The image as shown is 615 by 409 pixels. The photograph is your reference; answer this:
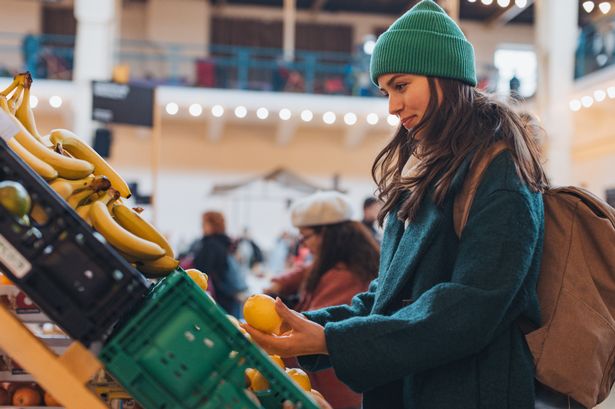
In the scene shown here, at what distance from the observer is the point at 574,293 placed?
1749 mm

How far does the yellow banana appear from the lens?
5.76 feet

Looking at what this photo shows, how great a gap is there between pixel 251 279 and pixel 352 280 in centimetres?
777

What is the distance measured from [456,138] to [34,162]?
34.1 inches

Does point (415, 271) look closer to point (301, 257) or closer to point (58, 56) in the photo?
point (301, 257)

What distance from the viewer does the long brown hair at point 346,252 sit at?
3689 mm

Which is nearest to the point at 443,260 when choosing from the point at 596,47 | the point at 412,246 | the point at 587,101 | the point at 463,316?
the point at 412,246

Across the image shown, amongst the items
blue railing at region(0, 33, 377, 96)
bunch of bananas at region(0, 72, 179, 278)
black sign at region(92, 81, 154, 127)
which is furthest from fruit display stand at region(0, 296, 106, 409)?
blue railing at region(0, 33, 377, 96)

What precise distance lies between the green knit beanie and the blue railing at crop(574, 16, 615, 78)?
42.1ft

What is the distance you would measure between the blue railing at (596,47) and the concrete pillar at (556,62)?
17cm

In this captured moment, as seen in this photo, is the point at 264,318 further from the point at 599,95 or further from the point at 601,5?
the point at 599,95

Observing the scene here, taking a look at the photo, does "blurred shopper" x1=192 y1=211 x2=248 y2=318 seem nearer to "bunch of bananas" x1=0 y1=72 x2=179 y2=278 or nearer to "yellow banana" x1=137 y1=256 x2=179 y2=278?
"bunch of bananas" x1=0 y1=72 x2=179 y2=278

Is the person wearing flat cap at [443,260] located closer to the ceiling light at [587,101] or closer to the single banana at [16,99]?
the single banana at [16,99]

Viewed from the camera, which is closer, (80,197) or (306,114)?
(80,197)

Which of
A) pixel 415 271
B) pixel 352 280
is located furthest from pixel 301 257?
pixel 415 271
